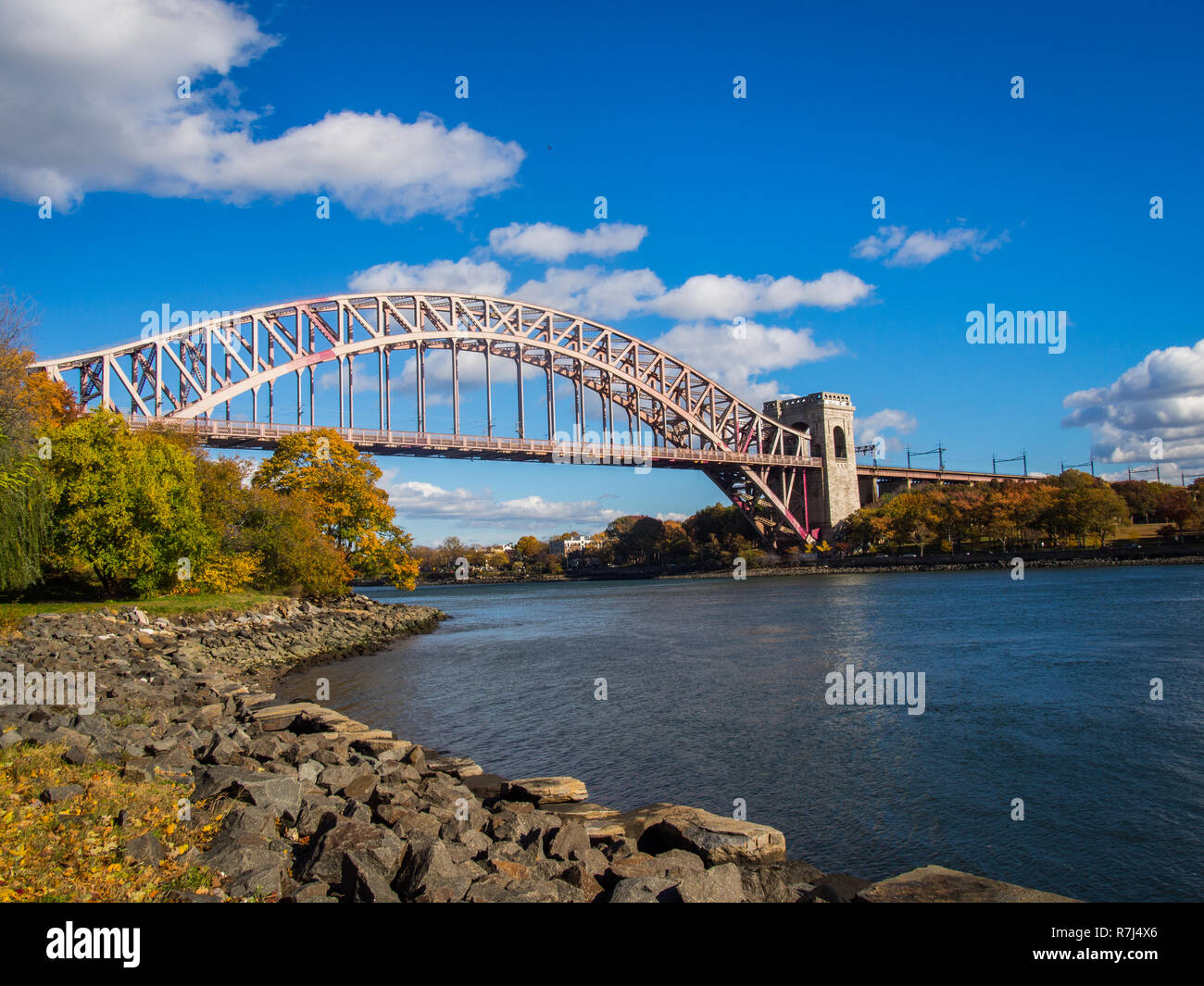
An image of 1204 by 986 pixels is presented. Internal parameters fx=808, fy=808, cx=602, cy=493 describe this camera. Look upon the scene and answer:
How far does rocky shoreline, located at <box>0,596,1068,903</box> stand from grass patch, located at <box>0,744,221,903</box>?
0.16m

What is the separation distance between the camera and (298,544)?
31906 millimetres

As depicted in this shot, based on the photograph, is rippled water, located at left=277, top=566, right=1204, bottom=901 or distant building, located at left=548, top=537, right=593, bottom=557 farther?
distant building, located at left=548, top=537, right=593, bottom=557

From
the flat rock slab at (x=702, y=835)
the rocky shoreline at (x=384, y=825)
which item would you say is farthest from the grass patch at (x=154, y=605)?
the flat rock slab at (x=702, y=835)

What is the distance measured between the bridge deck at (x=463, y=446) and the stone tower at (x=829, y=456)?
6.32 m

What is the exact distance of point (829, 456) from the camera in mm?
81625

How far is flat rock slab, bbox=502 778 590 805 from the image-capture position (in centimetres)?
884

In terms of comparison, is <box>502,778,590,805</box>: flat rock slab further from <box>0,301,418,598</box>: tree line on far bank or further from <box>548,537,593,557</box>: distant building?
<box>548,537,593,557</box>: distant building

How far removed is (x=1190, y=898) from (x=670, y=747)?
6608mm

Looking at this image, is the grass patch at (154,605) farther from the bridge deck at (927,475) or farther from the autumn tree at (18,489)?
the bridge deck at (927,475)

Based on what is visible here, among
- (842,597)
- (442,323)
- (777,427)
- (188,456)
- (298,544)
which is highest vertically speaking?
(442,323)

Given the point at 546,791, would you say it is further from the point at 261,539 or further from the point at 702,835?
the point at 261,539

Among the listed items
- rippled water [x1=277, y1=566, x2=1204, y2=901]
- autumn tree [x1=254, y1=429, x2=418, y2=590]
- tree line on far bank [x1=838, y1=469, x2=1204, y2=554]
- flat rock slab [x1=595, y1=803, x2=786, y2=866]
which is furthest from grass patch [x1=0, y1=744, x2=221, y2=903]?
tree line on far bank [x1=838, y1=469, x2=1204, y2=554]
